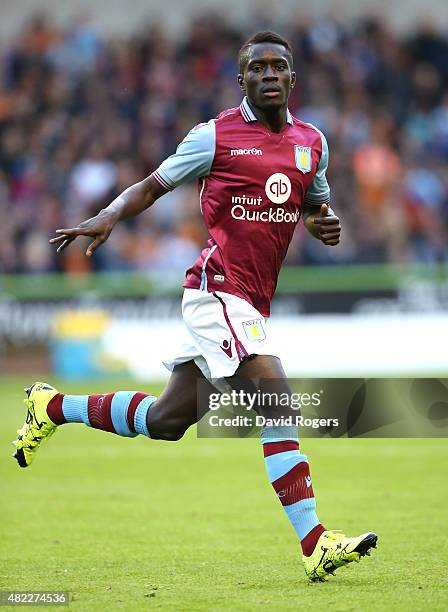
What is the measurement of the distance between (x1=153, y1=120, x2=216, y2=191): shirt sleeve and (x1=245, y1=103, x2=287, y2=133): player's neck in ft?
0.83

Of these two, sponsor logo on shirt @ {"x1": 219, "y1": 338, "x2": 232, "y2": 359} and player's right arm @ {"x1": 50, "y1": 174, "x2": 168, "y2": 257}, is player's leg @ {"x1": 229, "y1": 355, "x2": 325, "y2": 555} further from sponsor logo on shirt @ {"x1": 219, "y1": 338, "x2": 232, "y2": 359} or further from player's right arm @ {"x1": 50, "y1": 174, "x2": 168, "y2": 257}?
player's right arm @ {"x1": 50, "y1": 174, "x2": 168, "y2": 257}

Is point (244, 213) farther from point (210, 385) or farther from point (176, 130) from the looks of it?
point (176, 130)

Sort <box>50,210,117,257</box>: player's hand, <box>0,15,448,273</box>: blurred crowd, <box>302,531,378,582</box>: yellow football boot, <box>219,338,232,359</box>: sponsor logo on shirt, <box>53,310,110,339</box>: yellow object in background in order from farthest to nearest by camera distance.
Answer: <box>0,15,448,273</box>: blurred crowd
<box>53,310,110,339</box>: yellow object in background
<box>219,338,232,359</box>: sponsor logo on shirt
<box>50,210,117,257</box>: player's hand
<box>302,531,378,582</box>: yellow football boot

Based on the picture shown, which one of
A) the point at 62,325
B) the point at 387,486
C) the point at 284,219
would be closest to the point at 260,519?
the point at 387,486

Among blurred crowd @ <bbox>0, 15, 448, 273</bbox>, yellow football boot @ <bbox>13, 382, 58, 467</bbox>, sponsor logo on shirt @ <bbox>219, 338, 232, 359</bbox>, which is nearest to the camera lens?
sponsor logo on shirt @ <bbox>219, 338, 232, 359</bbox>

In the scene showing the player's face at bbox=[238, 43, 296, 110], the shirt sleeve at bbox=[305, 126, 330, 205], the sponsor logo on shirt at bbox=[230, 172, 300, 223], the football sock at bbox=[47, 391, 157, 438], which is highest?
the player's face at bbox=[238, 43, 296, 110]

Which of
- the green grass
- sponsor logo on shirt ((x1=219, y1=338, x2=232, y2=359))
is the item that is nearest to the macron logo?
sponsor logo on shirt ((x1=219, y1=338, x2=232, y2=359))

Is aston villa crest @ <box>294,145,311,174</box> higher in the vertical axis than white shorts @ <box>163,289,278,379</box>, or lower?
higher

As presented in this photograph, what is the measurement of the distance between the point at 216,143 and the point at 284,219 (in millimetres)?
514

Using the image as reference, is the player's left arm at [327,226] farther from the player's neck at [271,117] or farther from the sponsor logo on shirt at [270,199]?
the player's neck at [271,117]

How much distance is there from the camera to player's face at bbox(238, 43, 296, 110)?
616 cm

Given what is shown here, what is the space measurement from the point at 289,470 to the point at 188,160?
62.9 inches

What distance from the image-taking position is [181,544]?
7184 millimetres

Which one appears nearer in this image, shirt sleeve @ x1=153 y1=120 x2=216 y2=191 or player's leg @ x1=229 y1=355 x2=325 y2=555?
player's leg @ x1=229 y1=355 x2=325 y2=555
